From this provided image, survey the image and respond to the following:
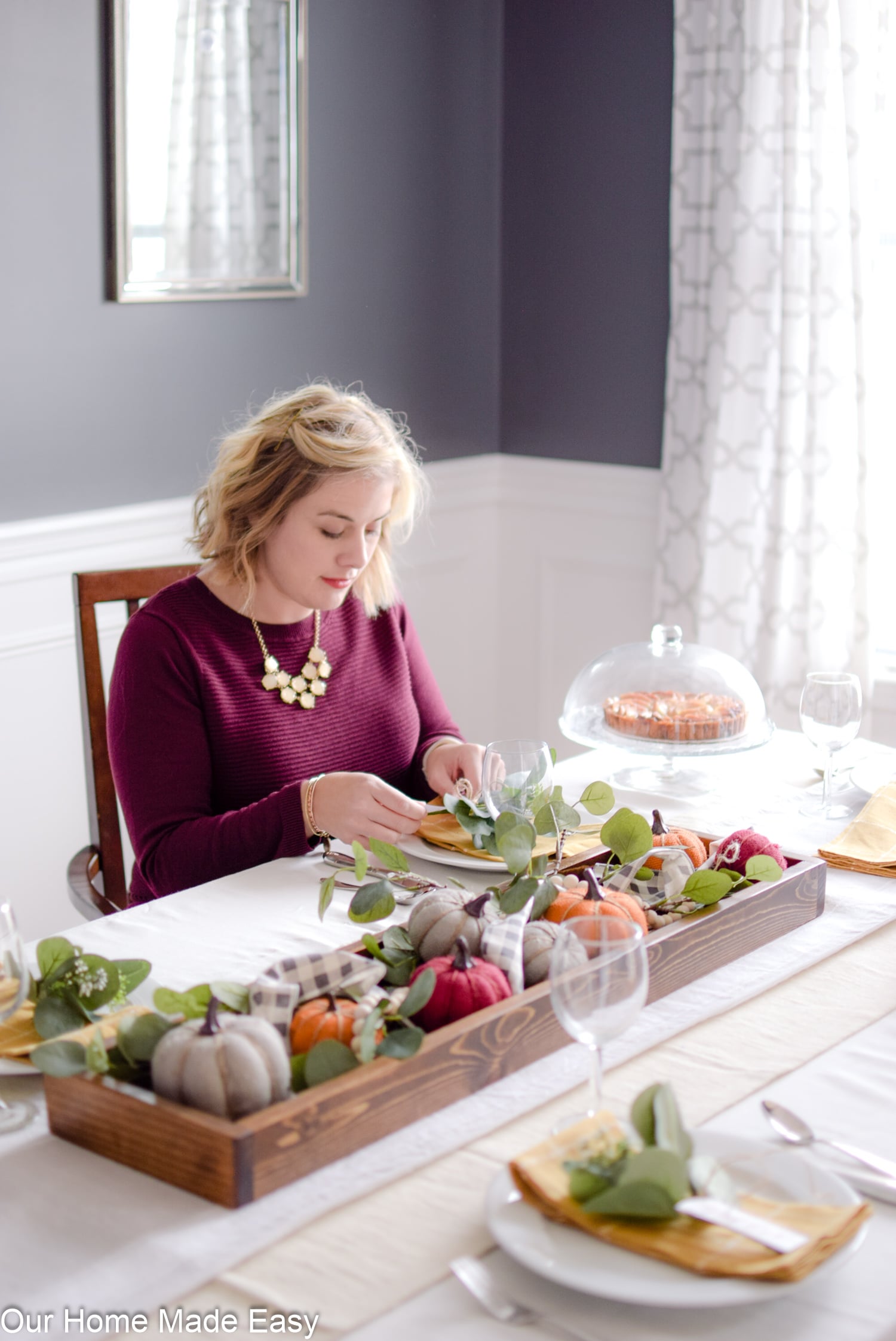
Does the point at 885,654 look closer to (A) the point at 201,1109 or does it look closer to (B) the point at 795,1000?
(B) the point at 795,1000

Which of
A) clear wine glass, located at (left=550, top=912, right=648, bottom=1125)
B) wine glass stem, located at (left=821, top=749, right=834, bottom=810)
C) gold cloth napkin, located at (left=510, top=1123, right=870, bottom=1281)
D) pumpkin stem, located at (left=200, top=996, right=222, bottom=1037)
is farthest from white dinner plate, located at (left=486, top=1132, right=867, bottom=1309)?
wine glass stem, located at (left=821, top=749, right=834, bottom=810)

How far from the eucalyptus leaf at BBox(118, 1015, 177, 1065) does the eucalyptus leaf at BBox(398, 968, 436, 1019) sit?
17cm

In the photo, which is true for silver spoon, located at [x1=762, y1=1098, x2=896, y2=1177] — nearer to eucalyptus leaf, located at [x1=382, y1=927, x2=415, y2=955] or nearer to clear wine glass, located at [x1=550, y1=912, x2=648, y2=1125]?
clear wine glass, located at [x1=550, y1=912, x2=648, y2=1125]

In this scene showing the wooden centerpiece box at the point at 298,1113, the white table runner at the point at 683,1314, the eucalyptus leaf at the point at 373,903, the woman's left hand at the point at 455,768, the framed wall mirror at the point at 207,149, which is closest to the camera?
the white table runner at the point at 683,1314

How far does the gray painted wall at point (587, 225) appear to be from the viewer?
3443mm

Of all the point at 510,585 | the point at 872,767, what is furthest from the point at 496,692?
the point at 872,767

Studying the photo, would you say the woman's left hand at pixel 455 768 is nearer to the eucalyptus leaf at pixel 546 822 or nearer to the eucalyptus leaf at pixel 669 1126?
the eucalyptus leaf at pixel 546 822

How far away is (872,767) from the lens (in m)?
2.01

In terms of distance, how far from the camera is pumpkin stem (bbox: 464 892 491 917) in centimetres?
121

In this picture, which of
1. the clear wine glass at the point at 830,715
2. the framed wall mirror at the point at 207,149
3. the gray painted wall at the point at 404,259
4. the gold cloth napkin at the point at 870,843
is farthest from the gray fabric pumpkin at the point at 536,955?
the framed wall mirror at the point at 207,149

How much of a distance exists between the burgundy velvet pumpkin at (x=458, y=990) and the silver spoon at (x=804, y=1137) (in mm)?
226

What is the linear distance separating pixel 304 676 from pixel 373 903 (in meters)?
0.75

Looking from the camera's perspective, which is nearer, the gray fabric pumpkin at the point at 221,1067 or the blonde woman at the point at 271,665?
the gray fabric pumpkin at the point at 221,1067

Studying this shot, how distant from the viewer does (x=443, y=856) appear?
1.61m
